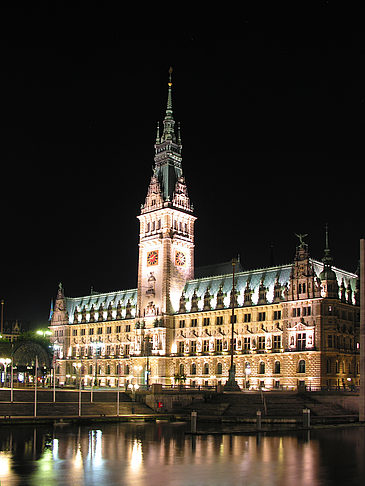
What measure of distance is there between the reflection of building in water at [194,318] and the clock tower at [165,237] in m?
0.21

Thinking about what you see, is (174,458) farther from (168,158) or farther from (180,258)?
(168,158)

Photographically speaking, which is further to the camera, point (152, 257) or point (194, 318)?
point (152, 257)

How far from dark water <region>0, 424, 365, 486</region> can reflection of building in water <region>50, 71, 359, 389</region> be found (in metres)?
46.5

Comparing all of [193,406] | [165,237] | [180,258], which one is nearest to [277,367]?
[180,258]

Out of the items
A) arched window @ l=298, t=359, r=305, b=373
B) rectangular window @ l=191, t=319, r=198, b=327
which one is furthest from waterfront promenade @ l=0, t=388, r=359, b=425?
rectangular window @ l=191, t=319, r=198, b=327

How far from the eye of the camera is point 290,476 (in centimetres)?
2797

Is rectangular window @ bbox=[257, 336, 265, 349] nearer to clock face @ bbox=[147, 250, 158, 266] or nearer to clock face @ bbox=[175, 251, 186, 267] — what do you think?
clock face @ bbox=[175, 251, 186, 267]

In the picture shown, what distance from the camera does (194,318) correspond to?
406 feet

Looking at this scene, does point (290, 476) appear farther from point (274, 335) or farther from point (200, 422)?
point (274, 335)

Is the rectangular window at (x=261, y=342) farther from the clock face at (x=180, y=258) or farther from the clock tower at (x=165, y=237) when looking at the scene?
the clock face at (x=180, y=258)

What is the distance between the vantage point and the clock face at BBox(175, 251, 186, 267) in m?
130

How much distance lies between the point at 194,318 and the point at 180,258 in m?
13.7

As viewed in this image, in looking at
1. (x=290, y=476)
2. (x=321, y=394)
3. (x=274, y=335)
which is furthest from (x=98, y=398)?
(x=290, y=476)

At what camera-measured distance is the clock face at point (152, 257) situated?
130625 mm
